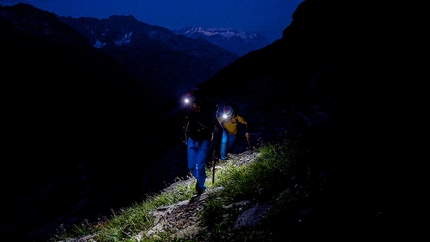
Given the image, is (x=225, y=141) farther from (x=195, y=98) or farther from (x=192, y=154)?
(x=195, y=98)

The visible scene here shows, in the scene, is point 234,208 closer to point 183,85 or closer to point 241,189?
point 241,189

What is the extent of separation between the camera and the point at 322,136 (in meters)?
5.71

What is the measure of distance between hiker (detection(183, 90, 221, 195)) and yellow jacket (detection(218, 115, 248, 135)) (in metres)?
4.45

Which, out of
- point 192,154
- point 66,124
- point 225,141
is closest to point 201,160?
point 192,154

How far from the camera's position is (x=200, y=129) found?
5.83 metres

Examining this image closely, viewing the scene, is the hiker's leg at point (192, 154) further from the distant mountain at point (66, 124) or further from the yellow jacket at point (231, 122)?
the distant mountain at point (66, 124)

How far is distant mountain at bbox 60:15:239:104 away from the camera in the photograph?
92.1 meters

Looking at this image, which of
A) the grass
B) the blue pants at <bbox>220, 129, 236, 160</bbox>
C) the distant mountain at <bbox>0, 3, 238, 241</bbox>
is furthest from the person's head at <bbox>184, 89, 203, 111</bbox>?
the distant mountain at <bbox>0, 3, 238, 241</bbox>

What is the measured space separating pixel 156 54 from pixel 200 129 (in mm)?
112117

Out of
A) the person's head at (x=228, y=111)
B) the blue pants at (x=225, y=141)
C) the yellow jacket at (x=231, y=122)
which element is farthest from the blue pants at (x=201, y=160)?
the yellow jacket at (x=231, y=122)

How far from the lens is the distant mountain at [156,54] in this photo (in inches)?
3627

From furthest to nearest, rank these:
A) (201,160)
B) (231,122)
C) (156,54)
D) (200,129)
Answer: (156,54) < (231,122) < (201,160) < (200,129)

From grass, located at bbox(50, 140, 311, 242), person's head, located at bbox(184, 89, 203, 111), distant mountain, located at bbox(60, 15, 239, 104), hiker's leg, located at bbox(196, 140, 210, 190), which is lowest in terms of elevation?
grass, located at bbox(50, 140, 311, 242)

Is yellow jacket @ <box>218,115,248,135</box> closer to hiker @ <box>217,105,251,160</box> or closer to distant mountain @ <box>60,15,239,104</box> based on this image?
hiker @ <box>217,105,251,160</box>
